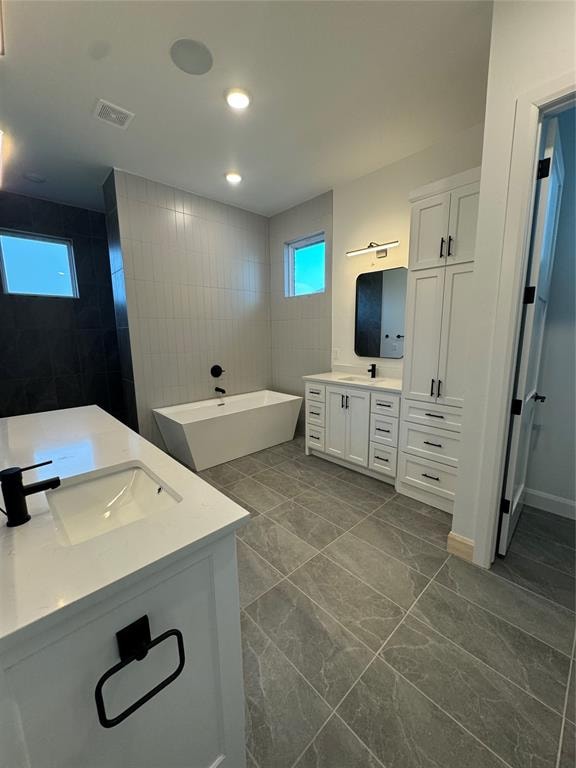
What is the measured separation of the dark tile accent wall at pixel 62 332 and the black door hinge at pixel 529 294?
450 cm

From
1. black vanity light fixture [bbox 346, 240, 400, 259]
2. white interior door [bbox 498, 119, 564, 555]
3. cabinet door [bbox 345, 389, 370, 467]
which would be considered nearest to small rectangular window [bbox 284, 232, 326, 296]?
black vanity light fixture [bbox 346, 240, 400, 259]

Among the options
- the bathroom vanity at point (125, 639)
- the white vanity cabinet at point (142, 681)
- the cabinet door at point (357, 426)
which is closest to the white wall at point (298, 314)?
the cabinet door at point (357, 426)

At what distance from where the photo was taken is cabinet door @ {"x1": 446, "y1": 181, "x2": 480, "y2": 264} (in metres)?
1.98

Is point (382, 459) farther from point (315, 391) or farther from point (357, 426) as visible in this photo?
point (315, 391)

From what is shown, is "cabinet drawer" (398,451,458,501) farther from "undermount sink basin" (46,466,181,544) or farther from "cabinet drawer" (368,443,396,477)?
"undermount sink basin" (46,466,181,544)

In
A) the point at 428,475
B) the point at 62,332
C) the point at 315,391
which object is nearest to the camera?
the point at 428,475

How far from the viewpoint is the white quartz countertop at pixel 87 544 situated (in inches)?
22.2

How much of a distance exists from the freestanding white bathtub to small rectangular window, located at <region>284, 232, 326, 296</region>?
4.79 ft

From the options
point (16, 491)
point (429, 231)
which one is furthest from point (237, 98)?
point (16, 491)

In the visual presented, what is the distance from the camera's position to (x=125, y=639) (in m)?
0.63

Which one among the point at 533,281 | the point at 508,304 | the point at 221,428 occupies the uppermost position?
the point at 533,281

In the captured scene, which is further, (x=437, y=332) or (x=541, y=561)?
(x=437, y=332)

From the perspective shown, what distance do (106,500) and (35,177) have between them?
361cm

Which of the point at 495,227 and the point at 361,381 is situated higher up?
the point at 495,227
